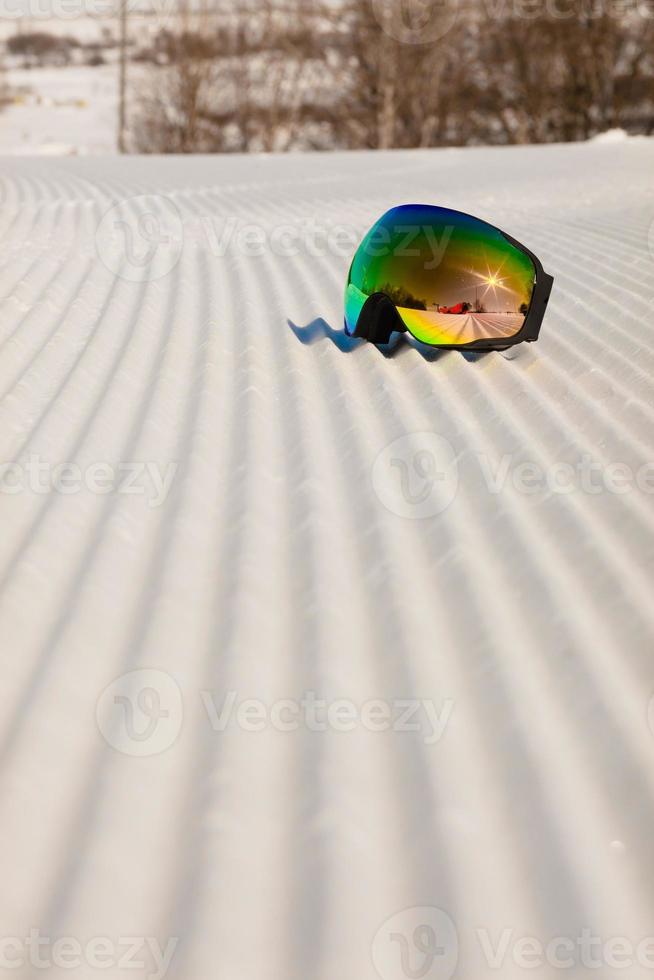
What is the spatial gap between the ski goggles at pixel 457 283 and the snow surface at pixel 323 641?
8 cm

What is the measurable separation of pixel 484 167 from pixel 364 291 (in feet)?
17.5

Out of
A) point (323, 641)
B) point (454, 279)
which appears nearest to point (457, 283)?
point (454, 279)

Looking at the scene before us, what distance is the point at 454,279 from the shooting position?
74.6 inches

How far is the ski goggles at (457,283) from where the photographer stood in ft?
6.22

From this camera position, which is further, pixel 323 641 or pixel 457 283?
pixel 457 283

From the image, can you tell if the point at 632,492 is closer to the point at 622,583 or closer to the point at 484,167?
the point at 622,583

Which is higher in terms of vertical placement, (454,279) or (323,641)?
(454,279)

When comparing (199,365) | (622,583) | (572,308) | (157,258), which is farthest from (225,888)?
(157,258)

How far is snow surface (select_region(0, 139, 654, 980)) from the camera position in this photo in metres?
0.77

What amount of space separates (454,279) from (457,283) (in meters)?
0.01

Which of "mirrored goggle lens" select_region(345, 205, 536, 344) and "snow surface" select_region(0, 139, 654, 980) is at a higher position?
"mirrored goggle lens" select_region(345, 205, 536, 344)

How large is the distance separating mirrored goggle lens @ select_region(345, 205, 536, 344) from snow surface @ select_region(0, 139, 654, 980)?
87 millimetres

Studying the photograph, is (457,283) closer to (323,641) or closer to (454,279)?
(454,279)

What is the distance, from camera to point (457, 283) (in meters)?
1.90
